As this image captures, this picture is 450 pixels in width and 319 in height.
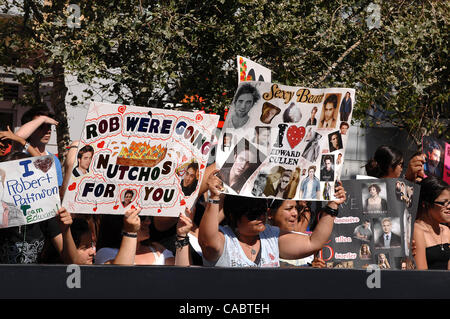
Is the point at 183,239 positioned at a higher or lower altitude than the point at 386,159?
lower

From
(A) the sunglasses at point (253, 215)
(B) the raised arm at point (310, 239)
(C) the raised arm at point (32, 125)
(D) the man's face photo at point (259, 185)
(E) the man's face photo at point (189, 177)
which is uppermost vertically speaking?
(C) the raised arm at point (32, 125)

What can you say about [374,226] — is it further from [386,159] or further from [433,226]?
[386,159]

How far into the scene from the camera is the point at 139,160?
152 inches

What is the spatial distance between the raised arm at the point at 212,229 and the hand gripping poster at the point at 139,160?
15 cm

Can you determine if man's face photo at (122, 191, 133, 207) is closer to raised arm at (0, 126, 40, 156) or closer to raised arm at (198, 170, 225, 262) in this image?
raised arm at (198, 170, 225, 262)

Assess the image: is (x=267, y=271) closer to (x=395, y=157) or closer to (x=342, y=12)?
(x=395, y=157)

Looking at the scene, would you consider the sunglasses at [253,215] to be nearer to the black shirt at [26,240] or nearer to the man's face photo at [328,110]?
the man's face photo at [328,110]

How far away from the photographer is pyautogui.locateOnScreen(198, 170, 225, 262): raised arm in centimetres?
389

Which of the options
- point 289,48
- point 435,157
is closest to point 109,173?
point 435,157

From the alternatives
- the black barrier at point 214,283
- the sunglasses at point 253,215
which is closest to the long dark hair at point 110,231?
the sunglasses at point 253,215

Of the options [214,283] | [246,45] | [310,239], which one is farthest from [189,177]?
[246,45]

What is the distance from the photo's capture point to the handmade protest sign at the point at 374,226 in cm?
470

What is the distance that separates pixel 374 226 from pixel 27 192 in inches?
85.3

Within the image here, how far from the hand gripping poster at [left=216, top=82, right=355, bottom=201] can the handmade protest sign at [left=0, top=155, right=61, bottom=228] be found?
2.89 ft
